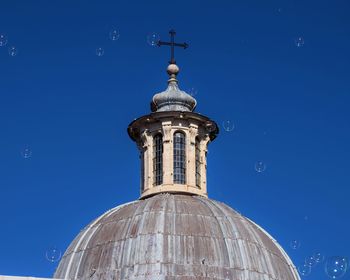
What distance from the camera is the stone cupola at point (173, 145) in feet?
247

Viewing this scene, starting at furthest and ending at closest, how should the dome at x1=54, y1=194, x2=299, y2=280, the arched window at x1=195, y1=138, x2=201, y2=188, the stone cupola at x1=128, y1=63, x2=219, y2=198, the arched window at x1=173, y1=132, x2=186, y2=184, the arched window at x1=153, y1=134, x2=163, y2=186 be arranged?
the arched window at x1=195, y1=138, x2=201, y2=188 → the arched window at x1=153, y1=134, x2=163, y2=186 → the arched window at x1=173, y1=132, x2=186, y2=184 → the stone cupola at x1=128, y1=63, x2=219, y2=198 → the dome at x1=54, y1=194, x2=299, y2=280

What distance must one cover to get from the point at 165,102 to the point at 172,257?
39.0ft

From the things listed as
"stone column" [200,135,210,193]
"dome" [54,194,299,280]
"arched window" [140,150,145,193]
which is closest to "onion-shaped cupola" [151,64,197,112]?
"stone column" [200,135,210,193]

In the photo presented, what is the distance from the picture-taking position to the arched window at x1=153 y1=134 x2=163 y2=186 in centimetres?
7581

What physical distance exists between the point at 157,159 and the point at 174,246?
28.9 ft

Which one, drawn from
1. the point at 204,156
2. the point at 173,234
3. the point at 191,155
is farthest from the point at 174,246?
the point at 204,156

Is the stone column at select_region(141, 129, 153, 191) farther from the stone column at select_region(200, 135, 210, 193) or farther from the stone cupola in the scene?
the stone column at select_region(200, 135, 210, 193)

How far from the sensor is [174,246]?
68.6 m

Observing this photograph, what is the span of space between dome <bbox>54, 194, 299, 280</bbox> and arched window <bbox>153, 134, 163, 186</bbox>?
3.18 m

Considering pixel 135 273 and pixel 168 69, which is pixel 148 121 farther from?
pixel 135 273

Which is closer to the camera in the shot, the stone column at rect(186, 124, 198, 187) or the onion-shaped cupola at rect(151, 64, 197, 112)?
the stone column at rect(186, 124, 198, 187)

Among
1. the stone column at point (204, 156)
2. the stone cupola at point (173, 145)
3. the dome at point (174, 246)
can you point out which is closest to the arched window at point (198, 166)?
the stone cupola at point (173, 145)

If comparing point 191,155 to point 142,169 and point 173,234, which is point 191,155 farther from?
point 173,234

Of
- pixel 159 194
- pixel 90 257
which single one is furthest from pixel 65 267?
pixel 159 194
